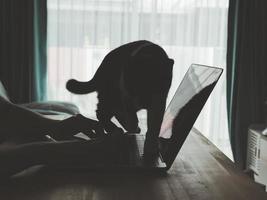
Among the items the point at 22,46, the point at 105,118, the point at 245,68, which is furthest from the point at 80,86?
the point at 245,68

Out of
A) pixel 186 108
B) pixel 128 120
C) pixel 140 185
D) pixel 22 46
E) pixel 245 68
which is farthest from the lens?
pixel 245 68

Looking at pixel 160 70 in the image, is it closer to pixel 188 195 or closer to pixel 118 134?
pixel 118 134

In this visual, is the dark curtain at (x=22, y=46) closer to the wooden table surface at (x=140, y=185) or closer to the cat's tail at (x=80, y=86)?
the cat's tail at (x=80, y=86)

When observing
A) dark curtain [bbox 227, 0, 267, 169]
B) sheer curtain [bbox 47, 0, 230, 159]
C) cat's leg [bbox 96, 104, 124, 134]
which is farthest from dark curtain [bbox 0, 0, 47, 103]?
cat's leg [bbox 96, 104, 124, 134]

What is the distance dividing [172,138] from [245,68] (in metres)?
2.36

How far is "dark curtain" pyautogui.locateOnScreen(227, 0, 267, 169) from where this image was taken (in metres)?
3.26

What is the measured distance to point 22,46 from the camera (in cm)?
321

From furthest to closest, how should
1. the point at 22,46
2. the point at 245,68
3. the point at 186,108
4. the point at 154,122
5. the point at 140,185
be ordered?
the point at 245,68 → the point at 22,46 → the point at 186,108 → the point at 154,122 → the point at 140,185

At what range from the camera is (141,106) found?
1076 millimetres

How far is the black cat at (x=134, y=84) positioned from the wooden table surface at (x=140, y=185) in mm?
159

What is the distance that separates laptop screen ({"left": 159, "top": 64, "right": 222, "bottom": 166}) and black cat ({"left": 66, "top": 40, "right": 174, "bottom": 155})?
0.21ft

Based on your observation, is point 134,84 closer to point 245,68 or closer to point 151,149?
point 151,149

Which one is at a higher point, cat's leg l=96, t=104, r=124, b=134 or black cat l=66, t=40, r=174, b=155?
black cat l=66, t=40, r=174, b=155

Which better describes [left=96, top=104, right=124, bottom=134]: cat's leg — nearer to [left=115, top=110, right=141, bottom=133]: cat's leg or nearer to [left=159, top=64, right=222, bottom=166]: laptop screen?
[left=115, top=110, right=141, bottom=133]: cat's leg
